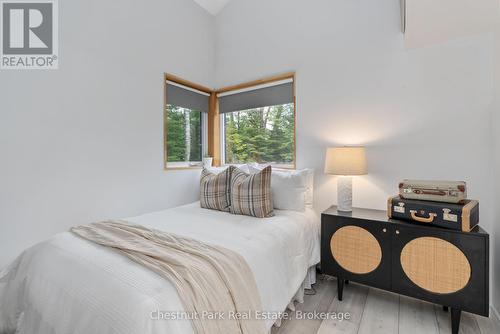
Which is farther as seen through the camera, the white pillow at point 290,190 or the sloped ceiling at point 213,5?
the sloped ceiling at point 213,5

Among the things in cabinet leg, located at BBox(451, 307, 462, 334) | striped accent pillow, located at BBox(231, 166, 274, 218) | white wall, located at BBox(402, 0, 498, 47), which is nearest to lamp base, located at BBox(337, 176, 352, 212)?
striped accent pillow, located at BBox(231, 166, 274, 218)

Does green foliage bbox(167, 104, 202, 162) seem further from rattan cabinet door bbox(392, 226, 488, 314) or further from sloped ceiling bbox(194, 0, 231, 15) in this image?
rattan cabinet door bbox(392, 226, 488, 314)

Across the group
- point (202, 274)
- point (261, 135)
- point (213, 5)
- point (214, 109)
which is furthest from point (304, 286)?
point (213, 5)

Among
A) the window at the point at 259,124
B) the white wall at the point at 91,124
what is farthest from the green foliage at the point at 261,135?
the white wall at the point at 91,124

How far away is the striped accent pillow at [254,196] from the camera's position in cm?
199

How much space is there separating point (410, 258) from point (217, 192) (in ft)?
5.31

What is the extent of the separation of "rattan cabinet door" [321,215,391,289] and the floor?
0.64 feet

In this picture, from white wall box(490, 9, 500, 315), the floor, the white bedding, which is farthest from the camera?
white wall box(490, 9, 500, 315)

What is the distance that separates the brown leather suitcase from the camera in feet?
4.76

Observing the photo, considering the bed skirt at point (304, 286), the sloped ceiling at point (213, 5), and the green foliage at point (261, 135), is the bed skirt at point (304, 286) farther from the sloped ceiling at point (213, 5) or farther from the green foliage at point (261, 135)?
the sloped ceiling at point (213, 5)

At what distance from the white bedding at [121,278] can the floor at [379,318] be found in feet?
0.92

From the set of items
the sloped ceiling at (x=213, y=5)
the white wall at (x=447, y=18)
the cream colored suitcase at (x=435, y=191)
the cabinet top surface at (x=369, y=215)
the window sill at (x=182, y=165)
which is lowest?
the cabinet top surface at (x=369, y=215)

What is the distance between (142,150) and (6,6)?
144 centimetres

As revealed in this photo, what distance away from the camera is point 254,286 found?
46.9 inches
